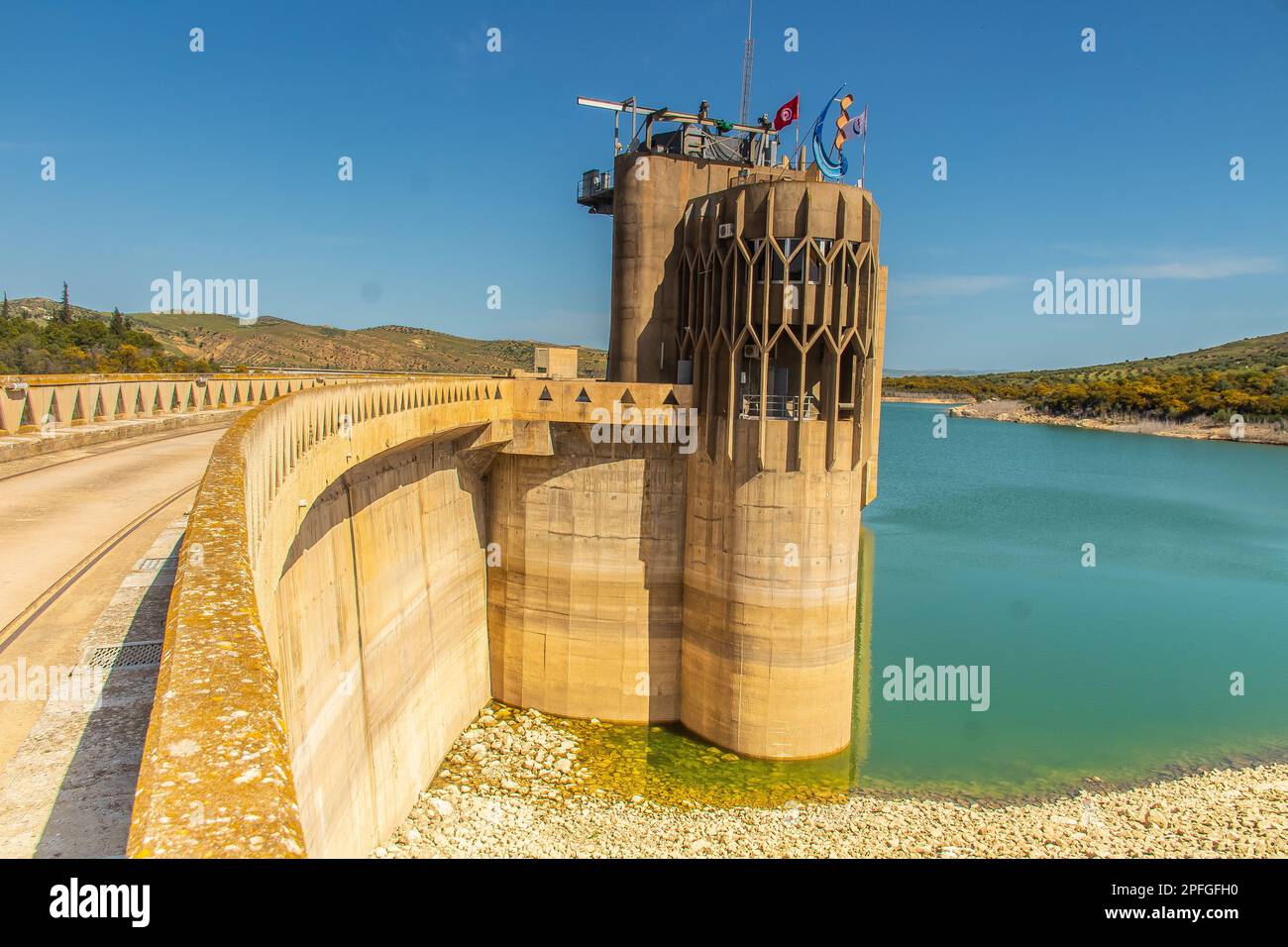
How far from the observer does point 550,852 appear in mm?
19938

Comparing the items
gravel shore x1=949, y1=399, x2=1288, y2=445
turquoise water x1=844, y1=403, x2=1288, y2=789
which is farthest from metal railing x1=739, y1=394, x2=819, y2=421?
gravel shore x1=949, y1=399, x2=1288, y2=445

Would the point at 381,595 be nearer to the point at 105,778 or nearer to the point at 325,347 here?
the point at 105,778

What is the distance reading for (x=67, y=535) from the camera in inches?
503

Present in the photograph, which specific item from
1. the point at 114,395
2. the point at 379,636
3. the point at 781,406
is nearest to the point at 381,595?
the point at 379,636

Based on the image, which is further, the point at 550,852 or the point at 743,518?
the point at 743,518

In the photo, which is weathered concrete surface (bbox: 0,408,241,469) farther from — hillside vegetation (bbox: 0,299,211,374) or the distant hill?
the distant hill

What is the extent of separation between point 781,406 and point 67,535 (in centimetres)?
1799

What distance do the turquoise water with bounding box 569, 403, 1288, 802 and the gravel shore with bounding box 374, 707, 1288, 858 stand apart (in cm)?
108

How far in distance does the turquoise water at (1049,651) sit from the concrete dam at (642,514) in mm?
2208

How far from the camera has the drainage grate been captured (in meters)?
7.96

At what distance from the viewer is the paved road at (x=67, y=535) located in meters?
8.41
